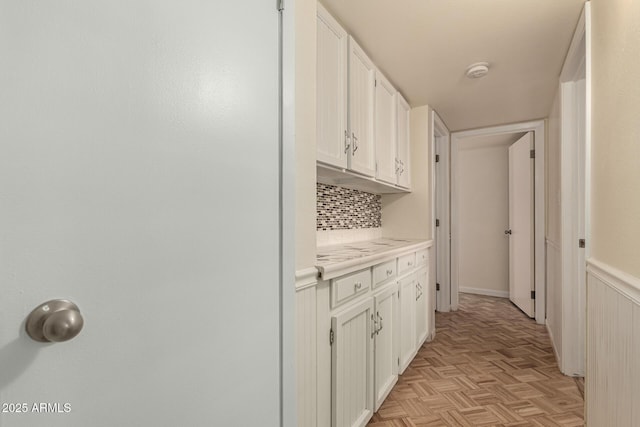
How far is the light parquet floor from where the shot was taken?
1795mm

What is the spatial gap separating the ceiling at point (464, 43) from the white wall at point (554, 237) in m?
0.41

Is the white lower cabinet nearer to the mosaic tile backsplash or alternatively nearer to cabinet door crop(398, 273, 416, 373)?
cabinet door crop(398, 273, 416, 373)

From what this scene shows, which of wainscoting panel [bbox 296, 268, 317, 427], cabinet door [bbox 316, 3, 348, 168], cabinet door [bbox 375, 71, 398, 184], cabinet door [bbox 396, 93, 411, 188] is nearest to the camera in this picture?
wainscoting panel [bbox 296, 268, 317, 427]

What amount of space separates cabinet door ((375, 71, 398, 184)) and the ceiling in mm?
121

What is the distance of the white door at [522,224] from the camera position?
141 inches

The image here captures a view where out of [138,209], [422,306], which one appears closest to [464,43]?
[422,306]

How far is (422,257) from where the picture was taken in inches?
105

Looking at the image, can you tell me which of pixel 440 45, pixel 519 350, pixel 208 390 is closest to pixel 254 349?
pixel 208 390

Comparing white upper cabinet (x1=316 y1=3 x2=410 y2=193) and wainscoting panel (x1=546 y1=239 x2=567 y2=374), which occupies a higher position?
white upper cabinet (x1=316 y1=3 x2=410 y2=193)

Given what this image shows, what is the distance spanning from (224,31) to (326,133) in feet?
2.78

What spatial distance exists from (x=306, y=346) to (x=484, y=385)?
169 centimetres

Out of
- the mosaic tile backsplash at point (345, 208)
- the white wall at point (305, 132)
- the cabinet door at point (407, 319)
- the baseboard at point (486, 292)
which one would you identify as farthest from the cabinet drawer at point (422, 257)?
the baseboard at point (486, 292)

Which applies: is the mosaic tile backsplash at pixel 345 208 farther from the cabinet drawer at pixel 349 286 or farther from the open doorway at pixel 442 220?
the open doorway at pixel 442 220

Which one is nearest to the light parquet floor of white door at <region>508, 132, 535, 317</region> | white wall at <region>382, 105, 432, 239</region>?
white door at <region>508, 132, 535, 317</region>
